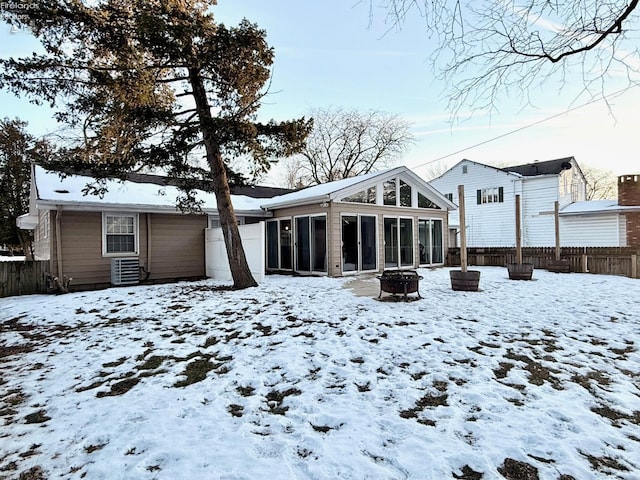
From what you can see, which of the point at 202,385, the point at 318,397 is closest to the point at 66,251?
the point at 202,385

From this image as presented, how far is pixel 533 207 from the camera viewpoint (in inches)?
766

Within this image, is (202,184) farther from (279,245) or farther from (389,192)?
(389,192)

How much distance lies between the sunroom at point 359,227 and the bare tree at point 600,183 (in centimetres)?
3056

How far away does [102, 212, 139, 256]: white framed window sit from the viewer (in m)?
9.85

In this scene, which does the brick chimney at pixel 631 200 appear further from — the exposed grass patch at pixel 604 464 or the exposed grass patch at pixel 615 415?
the exposed grass patch at pixel 604 464

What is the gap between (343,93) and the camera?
11.3 metres

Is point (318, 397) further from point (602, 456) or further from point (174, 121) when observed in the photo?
point (174, 121)

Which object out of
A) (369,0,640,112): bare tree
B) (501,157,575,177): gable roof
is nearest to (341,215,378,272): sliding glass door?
(369,0,640,112): bare tree

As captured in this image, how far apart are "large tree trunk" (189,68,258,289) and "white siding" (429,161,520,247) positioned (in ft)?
49.3

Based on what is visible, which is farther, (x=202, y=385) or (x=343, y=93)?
(x=343, y=93)

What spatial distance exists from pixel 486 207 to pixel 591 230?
5.30 m

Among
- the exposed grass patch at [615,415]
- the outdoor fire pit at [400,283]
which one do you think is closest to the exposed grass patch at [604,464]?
the exposed grass patch at [615,415]

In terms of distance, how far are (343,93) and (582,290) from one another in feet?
28.4

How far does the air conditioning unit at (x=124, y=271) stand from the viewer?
31.7 ft
